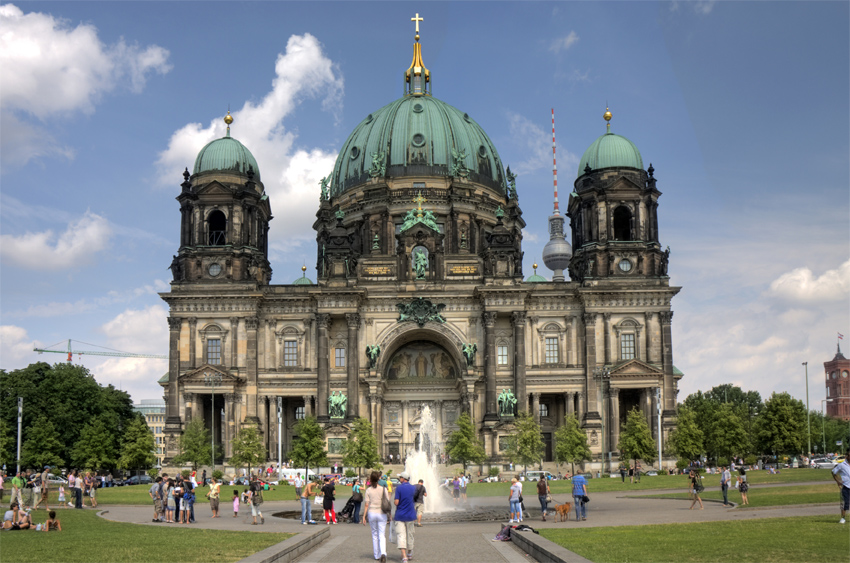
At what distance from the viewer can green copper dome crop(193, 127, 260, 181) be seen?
91750mm

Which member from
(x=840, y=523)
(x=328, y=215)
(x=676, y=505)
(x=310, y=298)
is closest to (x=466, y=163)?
(x=328, y=215)

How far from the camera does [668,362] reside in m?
86.6

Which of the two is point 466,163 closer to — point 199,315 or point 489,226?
point 489,226

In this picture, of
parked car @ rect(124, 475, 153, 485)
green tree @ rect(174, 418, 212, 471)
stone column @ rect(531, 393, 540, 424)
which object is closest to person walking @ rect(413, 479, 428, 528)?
green tree @ rect(174, 418, 212, 471)

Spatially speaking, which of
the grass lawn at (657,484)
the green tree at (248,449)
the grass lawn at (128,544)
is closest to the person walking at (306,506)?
the grass lawn at (128,544)

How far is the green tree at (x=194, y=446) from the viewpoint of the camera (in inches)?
3155

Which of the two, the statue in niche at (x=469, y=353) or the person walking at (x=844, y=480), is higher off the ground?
the statue in niche at (x=469, y=353)

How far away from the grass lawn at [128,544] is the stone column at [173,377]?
171ft

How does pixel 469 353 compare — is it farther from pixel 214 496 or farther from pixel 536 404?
pixel 214 496

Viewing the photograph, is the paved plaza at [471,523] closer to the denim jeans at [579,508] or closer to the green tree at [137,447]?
the denim jeans at [579,508]

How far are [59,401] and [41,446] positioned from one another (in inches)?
271

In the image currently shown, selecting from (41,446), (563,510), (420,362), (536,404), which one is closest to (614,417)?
(536,404)

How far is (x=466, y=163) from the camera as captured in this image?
102875 millimetres

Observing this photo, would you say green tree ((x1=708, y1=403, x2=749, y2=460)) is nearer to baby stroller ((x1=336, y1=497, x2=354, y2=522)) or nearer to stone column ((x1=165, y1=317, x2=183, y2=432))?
stone column ((x1=165, y1=317, x2=183, y2=432))
